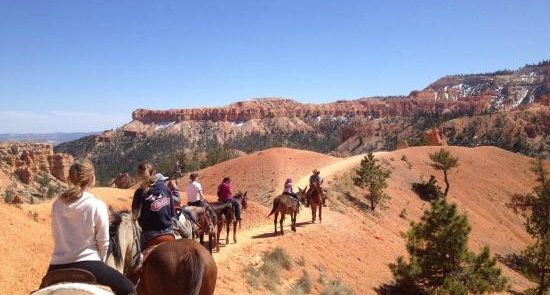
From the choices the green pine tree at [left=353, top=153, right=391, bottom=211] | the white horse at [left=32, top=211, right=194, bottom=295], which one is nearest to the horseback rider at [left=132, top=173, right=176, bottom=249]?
the white horse at [left=32, top=211, right=194, bottom=295]

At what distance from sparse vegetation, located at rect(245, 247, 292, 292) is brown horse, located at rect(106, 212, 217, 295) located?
768 centimetres

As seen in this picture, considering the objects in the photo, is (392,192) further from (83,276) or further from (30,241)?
(83,276)

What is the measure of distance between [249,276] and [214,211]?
3.01m

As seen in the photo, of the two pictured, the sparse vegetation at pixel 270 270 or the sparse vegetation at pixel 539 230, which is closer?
the sparse vegetation at pixel 270 270

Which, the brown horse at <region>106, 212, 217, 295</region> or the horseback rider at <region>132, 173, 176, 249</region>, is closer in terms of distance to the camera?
the brown horse at <region>106, 212, 217, 295</region>

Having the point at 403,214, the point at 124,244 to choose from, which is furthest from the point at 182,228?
the point at 403,214

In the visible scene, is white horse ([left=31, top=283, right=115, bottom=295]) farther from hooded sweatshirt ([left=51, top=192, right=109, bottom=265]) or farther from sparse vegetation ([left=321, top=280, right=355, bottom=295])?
sparse vegetation ([left=321, top=280, right=355, bottom=295])

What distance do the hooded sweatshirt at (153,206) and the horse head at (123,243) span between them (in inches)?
12.9

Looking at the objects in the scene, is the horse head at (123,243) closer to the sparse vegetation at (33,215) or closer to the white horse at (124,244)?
the white horse at (124,244)

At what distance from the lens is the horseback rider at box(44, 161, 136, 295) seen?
538cm

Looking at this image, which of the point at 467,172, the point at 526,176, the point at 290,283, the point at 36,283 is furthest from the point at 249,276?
the point at 526,176

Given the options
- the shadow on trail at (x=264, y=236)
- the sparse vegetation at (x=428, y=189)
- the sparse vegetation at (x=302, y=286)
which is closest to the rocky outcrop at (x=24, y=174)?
the sparse vegetation at (x=428, y=189)

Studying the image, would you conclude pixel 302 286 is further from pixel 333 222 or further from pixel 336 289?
pixel 333 222

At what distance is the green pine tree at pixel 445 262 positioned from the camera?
20375 mm
